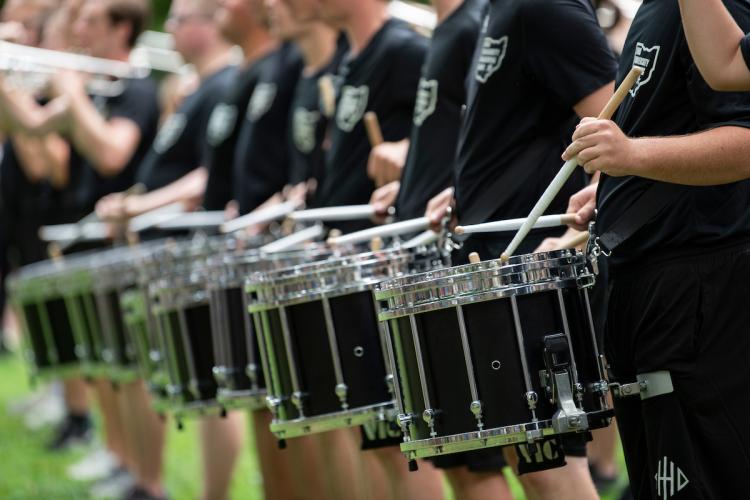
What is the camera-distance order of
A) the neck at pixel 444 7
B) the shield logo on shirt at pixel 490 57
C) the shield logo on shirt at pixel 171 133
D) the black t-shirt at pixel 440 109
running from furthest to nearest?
the shield logo on shirt at pixel 171 133 < the neck at pixel 444 7 < the black t-shirt at pixel 440 109 < the shield logo on shirt at pixel 490 57

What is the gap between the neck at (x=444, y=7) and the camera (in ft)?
16.4

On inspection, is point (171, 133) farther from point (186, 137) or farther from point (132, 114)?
point (132, 114)

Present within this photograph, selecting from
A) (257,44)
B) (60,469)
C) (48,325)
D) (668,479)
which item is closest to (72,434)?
(60,469)

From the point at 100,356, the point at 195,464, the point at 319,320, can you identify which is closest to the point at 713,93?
the point at 319,320

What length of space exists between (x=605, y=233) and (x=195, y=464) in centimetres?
595

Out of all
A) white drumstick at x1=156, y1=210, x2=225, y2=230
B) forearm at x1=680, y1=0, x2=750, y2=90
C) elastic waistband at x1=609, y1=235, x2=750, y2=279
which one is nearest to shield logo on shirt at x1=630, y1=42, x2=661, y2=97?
forearm at x1=680, y1=0, x2=750, y2=90

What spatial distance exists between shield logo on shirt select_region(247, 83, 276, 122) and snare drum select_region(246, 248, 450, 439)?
9.17 feet

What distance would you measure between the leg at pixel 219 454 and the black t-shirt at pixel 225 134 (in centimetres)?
142

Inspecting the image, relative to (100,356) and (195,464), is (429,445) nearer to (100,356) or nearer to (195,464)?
(100,356)

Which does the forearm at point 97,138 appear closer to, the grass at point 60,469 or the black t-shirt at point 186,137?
the black t-shirt at point 186,137

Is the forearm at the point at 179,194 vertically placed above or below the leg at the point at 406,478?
above

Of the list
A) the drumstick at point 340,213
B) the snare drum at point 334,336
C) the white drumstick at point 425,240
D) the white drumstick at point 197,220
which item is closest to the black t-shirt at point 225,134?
the white drumstick at point 197,220

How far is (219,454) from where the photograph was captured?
7.06 metres

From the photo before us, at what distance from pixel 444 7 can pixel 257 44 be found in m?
2.97
